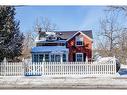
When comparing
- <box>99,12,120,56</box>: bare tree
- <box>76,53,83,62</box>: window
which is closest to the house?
<box>76,53,83,62</box>: window

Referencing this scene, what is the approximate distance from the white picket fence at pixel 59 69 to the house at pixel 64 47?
0.04 m

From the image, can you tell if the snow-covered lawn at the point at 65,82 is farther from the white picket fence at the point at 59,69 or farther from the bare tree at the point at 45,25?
the bare tree at the point at 45,25

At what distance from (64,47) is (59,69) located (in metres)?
0.17

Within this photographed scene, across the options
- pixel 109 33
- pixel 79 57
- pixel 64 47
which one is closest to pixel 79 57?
pixel 79 57

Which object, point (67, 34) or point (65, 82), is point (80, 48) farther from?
point (65, 82)

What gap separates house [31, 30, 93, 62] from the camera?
10711 mm

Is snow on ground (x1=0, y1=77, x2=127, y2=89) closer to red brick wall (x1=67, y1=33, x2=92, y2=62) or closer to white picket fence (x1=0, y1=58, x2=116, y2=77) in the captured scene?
white picket fence (x1=0, y1=58, x2=116, y2=77)

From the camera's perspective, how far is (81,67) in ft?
35.2

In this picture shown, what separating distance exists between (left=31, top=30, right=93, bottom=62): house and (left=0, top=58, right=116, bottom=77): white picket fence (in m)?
0.04

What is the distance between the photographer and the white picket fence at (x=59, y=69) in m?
10.7

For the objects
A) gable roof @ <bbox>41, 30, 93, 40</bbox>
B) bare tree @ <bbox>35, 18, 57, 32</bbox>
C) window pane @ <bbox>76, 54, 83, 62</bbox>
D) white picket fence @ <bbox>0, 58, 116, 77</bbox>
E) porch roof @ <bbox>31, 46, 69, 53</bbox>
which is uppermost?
bare tree @ <bbox>35, 18, 57, 32</bbox>
